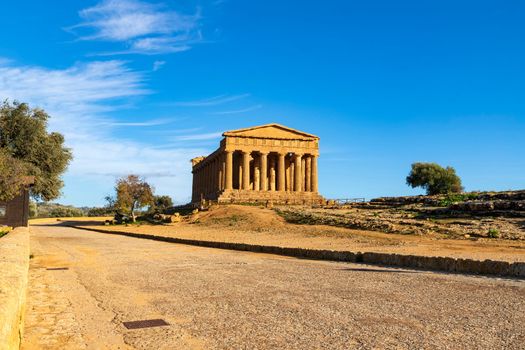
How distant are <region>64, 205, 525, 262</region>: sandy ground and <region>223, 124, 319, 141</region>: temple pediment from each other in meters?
20.3

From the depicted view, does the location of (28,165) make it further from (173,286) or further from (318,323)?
(318,323)

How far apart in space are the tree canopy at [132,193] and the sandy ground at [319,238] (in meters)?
15.1

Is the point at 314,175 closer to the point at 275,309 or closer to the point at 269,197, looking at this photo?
the point at 269,197

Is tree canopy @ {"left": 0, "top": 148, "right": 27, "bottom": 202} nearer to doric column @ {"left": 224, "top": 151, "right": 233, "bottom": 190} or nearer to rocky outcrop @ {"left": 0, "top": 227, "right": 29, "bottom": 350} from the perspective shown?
rocky outcrop @ {"left": 0, "top": 227, "right": 29, "bottom": 350}

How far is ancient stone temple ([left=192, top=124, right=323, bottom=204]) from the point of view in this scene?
67812 millimetres

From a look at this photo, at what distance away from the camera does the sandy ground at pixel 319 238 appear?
17.8 metres

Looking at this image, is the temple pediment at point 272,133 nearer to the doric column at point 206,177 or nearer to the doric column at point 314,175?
the doric column at point 314,175

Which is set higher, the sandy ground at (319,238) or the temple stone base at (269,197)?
the temple stone base at (269,197)

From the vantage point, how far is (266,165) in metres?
73.5

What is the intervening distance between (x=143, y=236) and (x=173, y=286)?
24928mm

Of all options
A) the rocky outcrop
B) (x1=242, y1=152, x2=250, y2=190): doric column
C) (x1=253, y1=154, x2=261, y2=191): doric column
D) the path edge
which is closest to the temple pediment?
(x1=242, y1=152, x2=250, y2=190): doric column

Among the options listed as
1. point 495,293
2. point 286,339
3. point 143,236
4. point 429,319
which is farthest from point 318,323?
point 143,236

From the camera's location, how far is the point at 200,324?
6.37 m

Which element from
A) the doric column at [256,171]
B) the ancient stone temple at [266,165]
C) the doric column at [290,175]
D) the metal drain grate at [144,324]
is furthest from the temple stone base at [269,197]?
the metal drain grate at [144,324]
